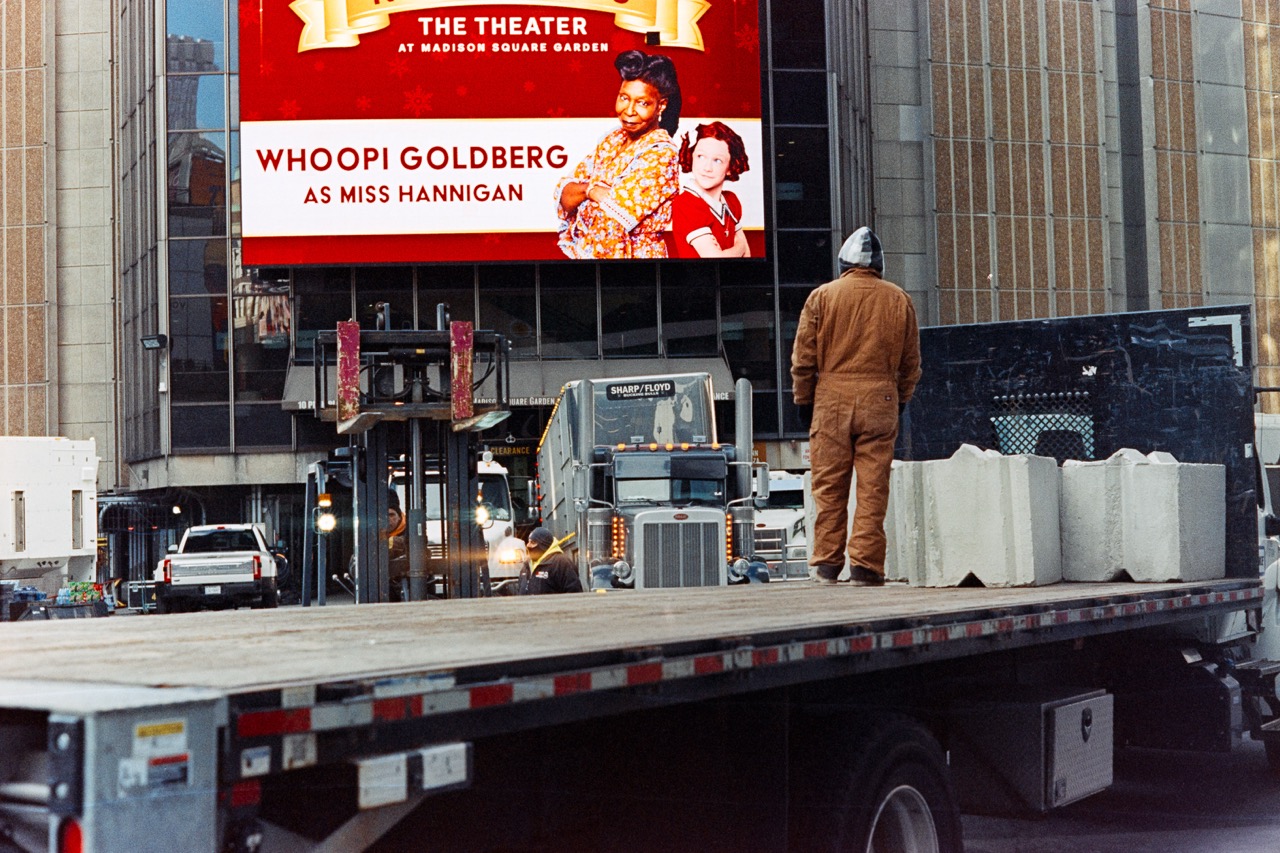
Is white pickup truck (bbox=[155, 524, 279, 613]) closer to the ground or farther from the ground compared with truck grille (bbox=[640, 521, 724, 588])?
closer to the ground

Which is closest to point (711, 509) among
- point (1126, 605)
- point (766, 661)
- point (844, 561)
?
point (844, 561)

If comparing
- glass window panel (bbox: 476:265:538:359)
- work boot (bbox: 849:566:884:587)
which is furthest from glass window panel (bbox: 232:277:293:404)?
work boot (bbox: 849:566:884:587)

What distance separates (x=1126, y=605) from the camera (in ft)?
23.3

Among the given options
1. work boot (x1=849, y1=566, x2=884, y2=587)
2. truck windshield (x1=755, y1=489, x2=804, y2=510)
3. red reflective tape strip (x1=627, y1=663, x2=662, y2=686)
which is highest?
red reflective tape strip (x1=627, y1=663, x2=662, y2=686)

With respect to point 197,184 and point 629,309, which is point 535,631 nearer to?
point 629,309

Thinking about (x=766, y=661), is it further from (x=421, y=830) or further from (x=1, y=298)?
(x=1, y=298)

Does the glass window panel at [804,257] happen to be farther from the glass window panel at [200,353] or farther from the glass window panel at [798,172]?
the glass window panel at [200,353]

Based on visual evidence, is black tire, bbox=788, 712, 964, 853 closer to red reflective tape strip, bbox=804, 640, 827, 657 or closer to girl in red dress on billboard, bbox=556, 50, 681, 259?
red reflective tape strip, bbox=804, 640, 827, 657

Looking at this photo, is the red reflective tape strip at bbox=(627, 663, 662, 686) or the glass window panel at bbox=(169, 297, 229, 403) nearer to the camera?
the red reflective tape strip at bbox=(627, 663, 662, 686)

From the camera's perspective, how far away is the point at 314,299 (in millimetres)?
38500

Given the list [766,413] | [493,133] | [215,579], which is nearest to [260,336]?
[493,133]

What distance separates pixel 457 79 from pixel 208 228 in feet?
23.7

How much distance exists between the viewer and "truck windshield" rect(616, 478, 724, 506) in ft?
71.8

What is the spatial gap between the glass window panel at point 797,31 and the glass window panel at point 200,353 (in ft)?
50.0
